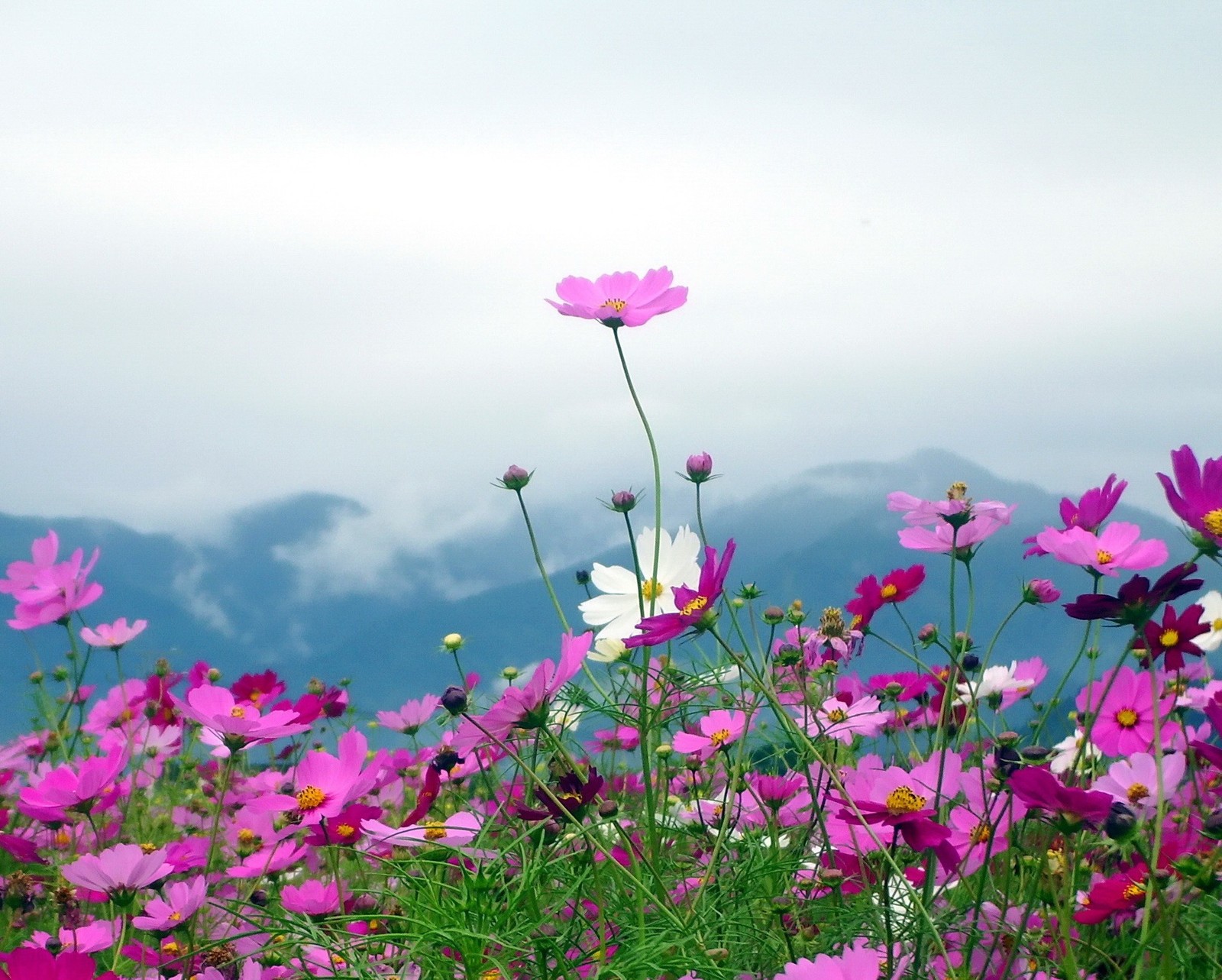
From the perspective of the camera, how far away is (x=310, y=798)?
1.01 m

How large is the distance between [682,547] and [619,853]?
0.33 m

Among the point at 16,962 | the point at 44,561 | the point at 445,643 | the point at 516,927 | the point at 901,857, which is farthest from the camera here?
the point at 44,561

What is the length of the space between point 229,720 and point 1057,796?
0.64 metres

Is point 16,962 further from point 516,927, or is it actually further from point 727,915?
point 727,915

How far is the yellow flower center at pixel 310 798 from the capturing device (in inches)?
39.6

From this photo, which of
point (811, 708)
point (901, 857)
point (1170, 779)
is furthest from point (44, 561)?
point (1170, 779)

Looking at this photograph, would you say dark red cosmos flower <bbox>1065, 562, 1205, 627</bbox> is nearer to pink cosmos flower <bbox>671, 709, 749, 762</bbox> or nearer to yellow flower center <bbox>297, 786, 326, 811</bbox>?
pink cosmos flower <bbox>671, 709, 749, 762</bbox>

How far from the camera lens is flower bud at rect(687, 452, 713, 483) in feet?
3.85

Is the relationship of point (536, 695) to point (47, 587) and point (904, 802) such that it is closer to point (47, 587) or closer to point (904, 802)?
point (904, 802)

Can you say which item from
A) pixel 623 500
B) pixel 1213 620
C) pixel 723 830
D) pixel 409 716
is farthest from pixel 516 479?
pixel 1213 620

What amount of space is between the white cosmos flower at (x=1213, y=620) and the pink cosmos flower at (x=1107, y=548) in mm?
810

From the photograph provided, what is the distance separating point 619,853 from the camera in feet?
3.96

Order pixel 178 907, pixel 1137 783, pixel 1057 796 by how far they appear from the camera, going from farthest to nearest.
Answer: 1. pixel 178 907
2. pixel 1137 783
3. pixel 1057 796

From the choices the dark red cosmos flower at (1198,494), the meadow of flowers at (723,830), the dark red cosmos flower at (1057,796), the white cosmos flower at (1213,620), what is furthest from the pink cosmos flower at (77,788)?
the white cosmos flower at (1213,620)
